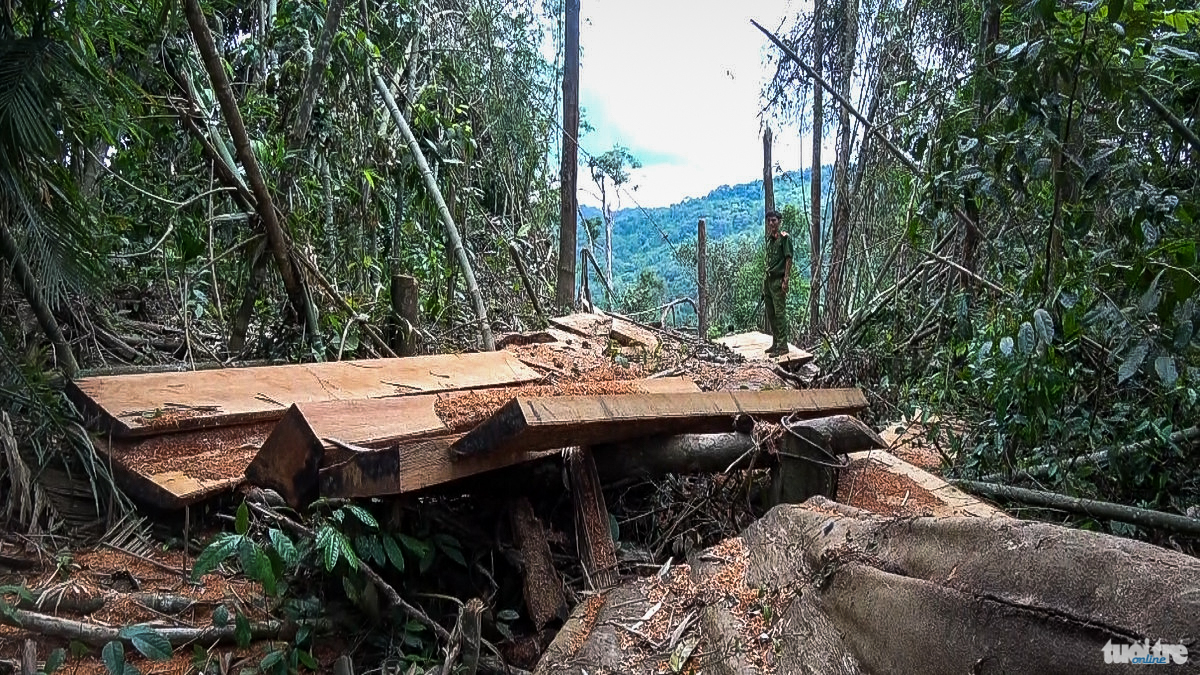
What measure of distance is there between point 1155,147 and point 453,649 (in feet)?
9.77

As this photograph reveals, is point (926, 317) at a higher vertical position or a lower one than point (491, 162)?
lower

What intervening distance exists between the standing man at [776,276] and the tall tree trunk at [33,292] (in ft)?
18.7

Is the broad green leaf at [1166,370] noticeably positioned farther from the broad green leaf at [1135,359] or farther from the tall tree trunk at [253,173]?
the tall tree trunk at [253,173]

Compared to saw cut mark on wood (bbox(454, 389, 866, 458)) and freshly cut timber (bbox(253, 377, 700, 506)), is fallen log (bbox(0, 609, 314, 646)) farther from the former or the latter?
saw cut mark on wood (bbox(454, 389, 866, 458))

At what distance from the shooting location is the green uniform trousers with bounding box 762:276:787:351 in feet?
24.0

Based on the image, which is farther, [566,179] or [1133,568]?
[566,179]

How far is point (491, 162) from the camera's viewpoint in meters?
9.58

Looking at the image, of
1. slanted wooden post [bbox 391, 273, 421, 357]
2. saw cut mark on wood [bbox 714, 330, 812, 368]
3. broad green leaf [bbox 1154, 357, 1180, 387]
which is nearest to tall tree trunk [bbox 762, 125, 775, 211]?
saw cut mark on wood [bbox 714, 330, 812, 368]

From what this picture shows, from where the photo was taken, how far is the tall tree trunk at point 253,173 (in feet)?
11.4

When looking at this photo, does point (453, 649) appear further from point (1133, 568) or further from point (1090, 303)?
point (1090, 303)

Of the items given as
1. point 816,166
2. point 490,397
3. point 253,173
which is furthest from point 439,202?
point 816,166

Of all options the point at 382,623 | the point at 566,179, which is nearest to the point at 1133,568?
the point at 382,623

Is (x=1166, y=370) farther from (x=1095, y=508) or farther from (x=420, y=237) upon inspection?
(x=420, y=237)

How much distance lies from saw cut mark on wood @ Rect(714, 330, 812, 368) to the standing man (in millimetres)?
153
